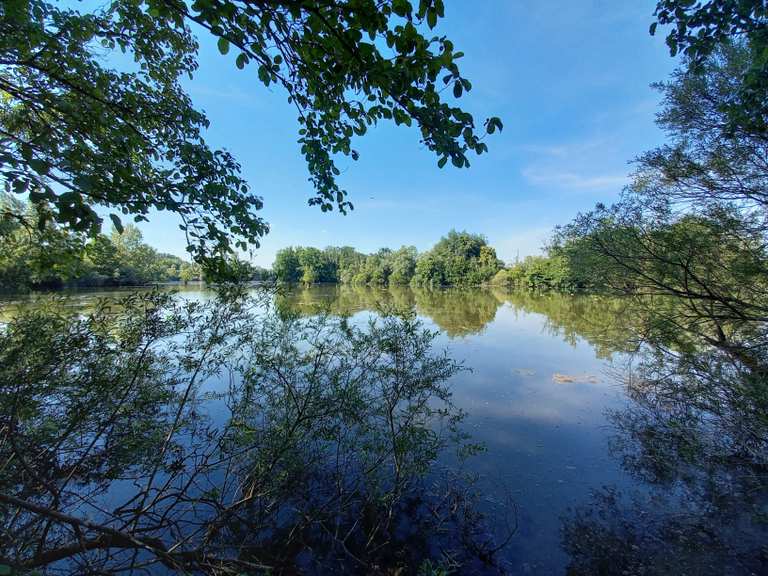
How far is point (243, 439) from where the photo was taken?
3.29 m

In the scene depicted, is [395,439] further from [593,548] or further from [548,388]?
[548,388]

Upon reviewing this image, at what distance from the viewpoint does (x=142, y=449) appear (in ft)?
10.5

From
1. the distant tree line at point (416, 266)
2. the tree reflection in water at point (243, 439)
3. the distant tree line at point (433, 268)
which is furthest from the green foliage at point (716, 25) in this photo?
the distant tree line at point (416, 266)

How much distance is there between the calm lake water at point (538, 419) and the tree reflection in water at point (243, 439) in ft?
1.54

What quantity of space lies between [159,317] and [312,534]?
9.97 feet

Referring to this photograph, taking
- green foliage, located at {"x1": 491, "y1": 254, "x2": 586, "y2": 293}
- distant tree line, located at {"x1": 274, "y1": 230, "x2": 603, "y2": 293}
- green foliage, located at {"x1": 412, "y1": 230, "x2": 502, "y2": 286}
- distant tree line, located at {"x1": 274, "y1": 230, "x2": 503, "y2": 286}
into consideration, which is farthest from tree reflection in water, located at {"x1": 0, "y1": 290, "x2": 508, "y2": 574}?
green foliage, located at {"x1": 412, "y1": 230, "x2": 502, "y2": 286}

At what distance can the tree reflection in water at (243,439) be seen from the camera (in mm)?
2600

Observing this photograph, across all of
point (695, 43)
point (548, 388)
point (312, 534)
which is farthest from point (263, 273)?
point (548, 388)

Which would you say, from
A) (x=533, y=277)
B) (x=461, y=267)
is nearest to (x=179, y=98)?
(x=533, y=277)

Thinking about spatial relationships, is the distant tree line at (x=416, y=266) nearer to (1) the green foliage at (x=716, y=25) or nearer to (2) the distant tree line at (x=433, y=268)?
(2) the distant tree line at (x=433, y=268)

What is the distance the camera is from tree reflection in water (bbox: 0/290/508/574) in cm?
260

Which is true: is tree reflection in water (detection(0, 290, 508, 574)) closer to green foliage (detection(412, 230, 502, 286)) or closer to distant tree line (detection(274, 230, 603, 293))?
distant tree line (detection(274, 230, 603, 293))

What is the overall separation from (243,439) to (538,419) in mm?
5852

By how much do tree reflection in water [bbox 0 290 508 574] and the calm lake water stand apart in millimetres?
469
